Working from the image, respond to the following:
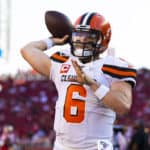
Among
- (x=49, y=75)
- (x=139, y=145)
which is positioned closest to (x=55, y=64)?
(x=49, y=75)

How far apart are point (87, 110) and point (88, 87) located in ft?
0.41

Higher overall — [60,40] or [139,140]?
[60,40]

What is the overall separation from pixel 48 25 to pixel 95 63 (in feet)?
1.50

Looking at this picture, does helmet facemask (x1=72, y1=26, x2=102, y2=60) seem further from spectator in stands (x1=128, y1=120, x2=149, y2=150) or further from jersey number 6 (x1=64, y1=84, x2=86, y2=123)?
spectator in stands (x1=128, y1=120, x2=149, y2=150)

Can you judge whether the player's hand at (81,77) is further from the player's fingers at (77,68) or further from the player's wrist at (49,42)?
the player's wrist at (49,42)

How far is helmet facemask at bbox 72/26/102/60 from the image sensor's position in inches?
137

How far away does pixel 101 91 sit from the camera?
10.8ft

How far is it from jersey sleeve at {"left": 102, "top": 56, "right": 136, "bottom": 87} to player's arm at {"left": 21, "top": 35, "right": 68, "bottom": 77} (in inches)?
13.5

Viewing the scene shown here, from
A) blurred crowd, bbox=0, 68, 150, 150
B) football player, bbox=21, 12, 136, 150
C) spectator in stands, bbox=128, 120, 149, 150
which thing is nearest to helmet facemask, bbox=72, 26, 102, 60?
football player, bbox=21, 12, 136, 150

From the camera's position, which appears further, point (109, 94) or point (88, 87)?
point (88, 87)

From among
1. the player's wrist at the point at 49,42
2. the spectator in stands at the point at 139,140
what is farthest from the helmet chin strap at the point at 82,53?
the spectator in stands at the point at 139,140

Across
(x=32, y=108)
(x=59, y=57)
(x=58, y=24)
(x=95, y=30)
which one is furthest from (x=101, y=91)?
(x=32, y=108)

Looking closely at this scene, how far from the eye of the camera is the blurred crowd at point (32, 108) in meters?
15.1

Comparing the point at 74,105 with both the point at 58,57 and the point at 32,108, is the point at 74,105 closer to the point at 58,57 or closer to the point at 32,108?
the point at 58,57
